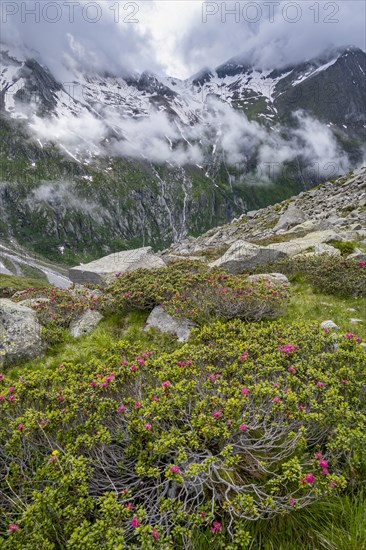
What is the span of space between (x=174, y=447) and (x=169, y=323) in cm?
611

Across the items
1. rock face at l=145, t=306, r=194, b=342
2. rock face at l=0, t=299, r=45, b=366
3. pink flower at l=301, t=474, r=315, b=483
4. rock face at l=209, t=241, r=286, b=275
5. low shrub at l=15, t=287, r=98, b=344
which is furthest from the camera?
rock face at l=209, t=241, r=286, b=275

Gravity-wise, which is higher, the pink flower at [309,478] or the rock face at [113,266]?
the rock face at [113,266]

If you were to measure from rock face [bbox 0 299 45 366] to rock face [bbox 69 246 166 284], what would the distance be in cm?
1070

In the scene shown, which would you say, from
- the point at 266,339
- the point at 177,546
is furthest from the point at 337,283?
the point at 177,546

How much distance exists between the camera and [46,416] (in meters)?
5.09

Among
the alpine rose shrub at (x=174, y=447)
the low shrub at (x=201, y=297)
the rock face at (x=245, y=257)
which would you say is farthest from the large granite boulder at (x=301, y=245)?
the alpine rose shrub at (x=174, y=447)

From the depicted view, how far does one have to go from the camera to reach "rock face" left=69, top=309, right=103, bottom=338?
11.0 m

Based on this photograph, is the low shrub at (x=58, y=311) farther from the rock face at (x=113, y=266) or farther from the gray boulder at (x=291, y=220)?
the gray boulder at (x=291, y=220)

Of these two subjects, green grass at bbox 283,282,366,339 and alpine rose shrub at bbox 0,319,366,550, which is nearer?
alpine rose shrub at bbox 0,319,366,550

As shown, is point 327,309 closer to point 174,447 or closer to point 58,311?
point 174,447

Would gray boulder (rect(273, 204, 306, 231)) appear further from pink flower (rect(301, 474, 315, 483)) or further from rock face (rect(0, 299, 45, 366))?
pink flower (rect(301, 474, 315, 483))

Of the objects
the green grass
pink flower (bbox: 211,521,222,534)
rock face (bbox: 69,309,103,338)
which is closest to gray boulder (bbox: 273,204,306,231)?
the green grass

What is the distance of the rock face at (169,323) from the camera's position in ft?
33.4

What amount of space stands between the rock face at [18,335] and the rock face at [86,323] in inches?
49.0
